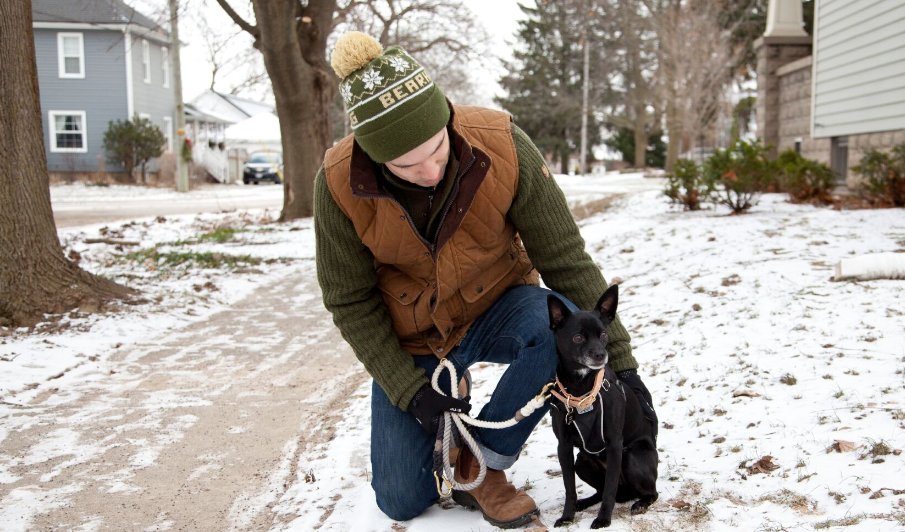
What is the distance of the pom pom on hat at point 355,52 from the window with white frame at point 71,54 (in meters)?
31.2

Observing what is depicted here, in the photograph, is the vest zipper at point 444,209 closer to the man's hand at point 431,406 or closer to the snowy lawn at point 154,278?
the man's hand at point 431,406

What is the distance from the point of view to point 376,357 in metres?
3.09

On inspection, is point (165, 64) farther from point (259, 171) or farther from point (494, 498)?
point (494, 498)

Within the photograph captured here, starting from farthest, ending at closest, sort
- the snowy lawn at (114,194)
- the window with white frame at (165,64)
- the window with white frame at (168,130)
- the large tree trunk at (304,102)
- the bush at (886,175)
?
1. the window with white frame at (168,130)
2. the window with white frame at (165,64)
3. the snowy lawn at (114,194)
4. the large tree trunk at (304,102)
5. the bush at (886,175)

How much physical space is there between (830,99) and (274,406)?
425 inches

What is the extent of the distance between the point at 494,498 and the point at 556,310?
76 cm

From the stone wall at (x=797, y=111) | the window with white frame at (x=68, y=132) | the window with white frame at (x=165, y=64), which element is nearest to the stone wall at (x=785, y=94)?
the stone wall at (x=797, y=111)

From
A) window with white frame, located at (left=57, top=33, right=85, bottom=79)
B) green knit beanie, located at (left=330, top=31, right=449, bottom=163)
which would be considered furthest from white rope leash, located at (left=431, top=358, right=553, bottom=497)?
window with white frame, located at (left=57, top=33, right=85, bottom=79)

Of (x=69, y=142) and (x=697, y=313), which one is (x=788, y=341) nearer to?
(x=697, y=313)

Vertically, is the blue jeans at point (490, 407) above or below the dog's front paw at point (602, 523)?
above

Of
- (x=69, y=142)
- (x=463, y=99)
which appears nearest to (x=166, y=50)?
(x=69, y=142)

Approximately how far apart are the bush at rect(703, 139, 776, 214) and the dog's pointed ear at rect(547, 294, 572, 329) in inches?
290

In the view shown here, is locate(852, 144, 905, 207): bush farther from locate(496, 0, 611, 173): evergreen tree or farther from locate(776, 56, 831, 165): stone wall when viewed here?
locate(496, 0, 611, 173): evergreen tree

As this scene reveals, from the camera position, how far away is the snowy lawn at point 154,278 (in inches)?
207
